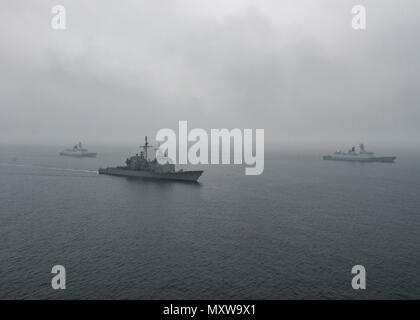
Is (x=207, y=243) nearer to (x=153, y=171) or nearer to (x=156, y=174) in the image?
(x=156, y=174)

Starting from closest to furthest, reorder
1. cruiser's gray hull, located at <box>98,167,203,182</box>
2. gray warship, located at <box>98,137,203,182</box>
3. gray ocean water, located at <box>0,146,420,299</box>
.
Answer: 1. gray ocean water, located at <box>0,146,420,299</box>
2. cruiser's gray hull, located at <box>98,167,203,182</box>
3. gray warship, located at <box>98,137,203,182</box>

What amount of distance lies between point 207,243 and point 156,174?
65.9m

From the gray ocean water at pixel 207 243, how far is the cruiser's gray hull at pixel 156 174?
1796 centimetres

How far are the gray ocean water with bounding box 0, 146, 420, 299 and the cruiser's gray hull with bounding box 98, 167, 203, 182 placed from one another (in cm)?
1796

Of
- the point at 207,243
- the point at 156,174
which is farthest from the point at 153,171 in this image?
the point at 207,243

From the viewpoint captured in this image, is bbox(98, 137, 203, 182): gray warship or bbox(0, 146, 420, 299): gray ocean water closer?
bbox(0, 146, 420, 299): gray ocean water

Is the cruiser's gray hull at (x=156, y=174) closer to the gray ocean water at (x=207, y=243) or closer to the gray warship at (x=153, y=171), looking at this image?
the gray warship at (x=153, y=171)

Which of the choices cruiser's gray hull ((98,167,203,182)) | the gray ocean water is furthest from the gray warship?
the gray ocean water

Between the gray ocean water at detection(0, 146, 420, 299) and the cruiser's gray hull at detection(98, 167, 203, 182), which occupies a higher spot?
the cruiser's gray hull at detection(98, 167, 203, 182)

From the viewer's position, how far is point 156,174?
354 feet

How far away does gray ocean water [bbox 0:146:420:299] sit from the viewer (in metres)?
32.5

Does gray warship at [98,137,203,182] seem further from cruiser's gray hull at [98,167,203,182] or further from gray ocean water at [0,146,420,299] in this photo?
gray ocean water at [0,146,420,299]
